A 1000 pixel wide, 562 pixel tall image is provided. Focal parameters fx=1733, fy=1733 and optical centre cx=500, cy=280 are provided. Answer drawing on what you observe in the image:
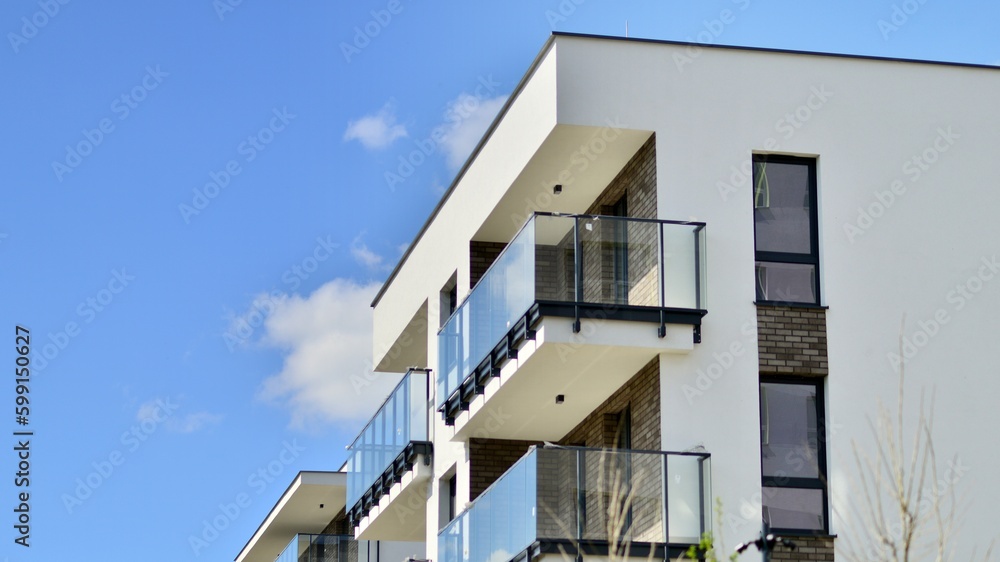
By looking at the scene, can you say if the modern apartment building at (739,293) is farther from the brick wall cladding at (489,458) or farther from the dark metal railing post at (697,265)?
the brick wall cladding at (489,458)

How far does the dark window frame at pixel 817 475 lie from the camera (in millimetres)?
19438

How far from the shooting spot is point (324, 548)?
116ft

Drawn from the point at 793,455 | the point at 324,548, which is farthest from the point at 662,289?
the point at 324,548

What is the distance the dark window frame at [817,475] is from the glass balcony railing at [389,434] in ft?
27.4

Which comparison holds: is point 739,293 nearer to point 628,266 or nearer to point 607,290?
point 628,266

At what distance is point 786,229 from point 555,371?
3.23 meters

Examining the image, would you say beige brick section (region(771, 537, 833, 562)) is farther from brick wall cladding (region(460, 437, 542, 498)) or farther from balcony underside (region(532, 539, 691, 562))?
brick wall cladding (region(460, 437, 542, 498))

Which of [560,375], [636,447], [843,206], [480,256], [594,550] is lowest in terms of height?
[594,550]

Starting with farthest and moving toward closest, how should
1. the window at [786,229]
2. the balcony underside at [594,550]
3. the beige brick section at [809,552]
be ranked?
the window at [786,229], the beige brick section at [809,552], the balcony underside at [594,550]

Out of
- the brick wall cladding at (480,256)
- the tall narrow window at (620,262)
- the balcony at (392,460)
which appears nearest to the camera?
the tall narrow window at (620,262)

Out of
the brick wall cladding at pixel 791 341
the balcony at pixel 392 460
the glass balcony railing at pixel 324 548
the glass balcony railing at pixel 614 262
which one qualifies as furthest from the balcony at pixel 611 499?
the glass balcony railing at pixel 324 548

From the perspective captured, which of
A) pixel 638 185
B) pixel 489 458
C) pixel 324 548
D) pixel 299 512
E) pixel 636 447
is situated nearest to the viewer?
pixel 636 447

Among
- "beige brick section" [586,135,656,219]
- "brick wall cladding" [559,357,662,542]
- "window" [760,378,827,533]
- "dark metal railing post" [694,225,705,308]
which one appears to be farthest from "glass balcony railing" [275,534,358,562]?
"dark metal railing post" [694,225,705,308]

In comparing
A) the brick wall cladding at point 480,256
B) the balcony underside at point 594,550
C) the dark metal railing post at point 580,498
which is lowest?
the balcony underside at point 594,550
